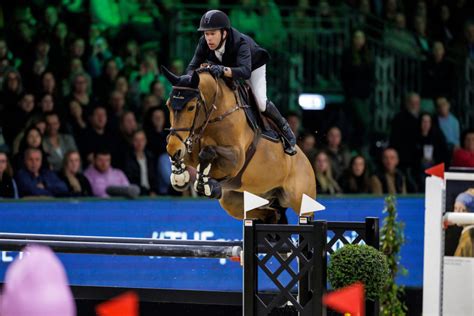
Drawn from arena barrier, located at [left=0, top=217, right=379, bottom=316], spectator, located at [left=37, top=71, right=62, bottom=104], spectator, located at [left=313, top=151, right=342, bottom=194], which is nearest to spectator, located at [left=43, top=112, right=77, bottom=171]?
spectator, located at [left=37, top=71, right=62, bottom=104]

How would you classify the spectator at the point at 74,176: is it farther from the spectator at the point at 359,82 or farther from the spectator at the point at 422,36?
the spectator at the point at 422,36

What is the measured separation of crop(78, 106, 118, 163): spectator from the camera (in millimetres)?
8055

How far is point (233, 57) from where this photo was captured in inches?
190

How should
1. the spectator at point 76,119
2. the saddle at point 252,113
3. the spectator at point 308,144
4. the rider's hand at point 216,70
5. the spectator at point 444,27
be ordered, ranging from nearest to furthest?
the rider's hand at point 216,70 < the saddle at point 252,113 < the spectator at point 76,119 < the spectator at point 308,144 < the spectator at point 444,27

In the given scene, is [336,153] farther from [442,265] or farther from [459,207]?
[442,265]

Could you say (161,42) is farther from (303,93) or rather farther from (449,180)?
(449,180)

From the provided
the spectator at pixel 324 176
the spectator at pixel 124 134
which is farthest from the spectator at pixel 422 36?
the spectator at pixel 124 134

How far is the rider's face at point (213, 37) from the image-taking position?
4.68 meters

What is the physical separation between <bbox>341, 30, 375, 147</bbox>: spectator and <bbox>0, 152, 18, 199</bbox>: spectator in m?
4.03

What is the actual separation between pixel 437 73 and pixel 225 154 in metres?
5.72

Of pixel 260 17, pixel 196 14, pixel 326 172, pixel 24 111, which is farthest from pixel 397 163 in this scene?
pixel 24 111

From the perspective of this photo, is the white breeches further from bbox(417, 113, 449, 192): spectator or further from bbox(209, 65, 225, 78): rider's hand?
bbox(417, 113, 449, 192): spectator

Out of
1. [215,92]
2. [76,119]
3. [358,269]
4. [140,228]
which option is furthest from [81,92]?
[358,269]

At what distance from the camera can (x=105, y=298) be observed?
19.4 ft
